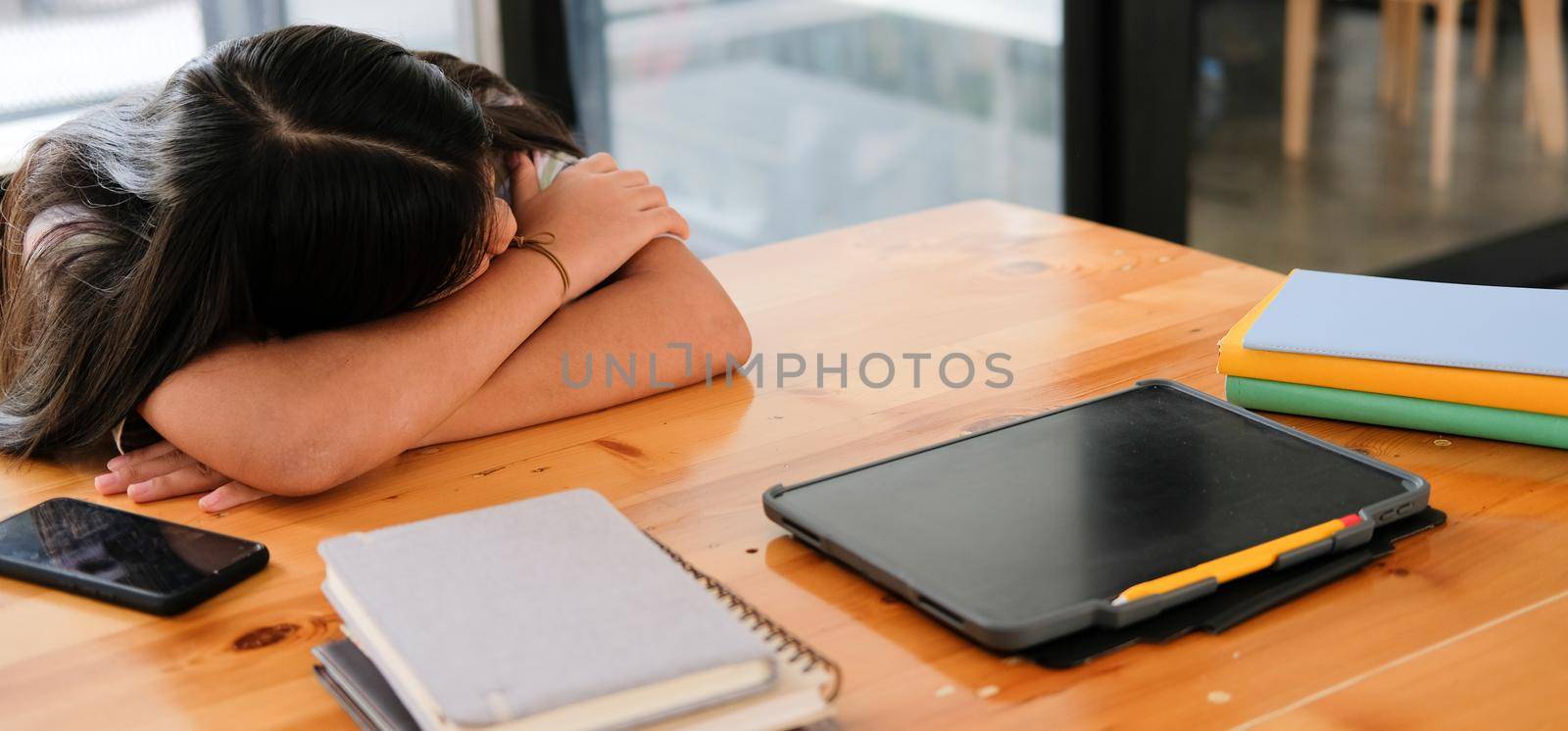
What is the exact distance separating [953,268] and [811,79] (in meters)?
1.32

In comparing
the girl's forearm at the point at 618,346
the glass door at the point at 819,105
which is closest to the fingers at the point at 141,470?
the girl's forearm at the point at 618,346

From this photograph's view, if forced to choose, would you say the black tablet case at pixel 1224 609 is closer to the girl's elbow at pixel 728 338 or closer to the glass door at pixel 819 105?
the girl's elbow at pixel 728 338

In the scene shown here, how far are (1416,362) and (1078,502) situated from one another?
0.87 ft

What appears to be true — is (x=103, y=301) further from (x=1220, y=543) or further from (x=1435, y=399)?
(x=1435, y=399)

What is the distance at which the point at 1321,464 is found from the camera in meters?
0.78

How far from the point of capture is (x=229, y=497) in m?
0.85

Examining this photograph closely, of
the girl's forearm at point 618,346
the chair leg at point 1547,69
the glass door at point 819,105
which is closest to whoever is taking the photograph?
the girl's forearm at point 618,346

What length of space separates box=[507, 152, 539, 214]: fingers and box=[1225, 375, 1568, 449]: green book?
0.53 meters

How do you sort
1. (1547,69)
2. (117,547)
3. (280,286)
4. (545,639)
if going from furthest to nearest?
(1547,69)
(280,286)
(117,547)
(545,639)

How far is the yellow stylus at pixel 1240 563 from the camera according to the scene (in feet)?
2.15

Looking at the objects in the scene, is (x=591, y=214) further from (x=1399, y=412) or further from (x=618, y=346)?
(x=1399, y=412)

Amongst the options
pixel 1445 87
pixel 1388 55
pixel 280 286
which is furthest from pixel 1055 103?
pixel 280 286

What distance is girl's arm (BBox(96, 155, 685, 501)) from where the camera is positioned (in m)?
0.84

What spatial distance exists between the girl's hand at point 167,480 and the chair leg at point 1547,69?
8.88ft
